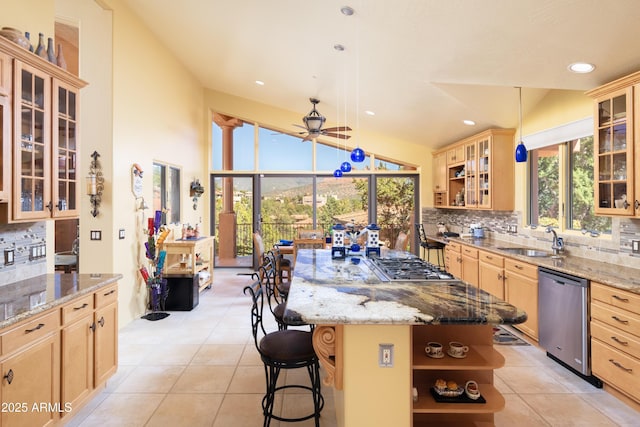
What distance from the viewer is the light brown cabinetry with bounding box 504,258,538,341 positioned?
3.60 m

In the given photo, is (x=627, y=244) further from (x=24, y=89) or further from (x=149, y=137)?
(x=149, y=137)

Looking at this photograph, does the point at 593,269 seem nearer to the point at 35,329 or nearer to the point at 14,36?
the point at 35,329

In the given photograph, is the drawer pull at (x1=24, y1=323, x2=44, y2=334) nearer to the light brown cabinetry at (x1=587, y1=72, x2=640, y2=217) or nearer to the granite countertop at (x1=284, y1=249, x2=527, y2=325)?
the granite countertop at (x1=284, y1=249, x2=527, y2=325)

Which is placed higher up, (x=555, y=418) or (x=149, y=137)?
(x=149, y=137)

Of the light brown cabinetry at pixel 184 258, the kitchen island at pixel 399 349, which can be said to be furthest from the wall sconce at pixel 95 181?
the kitchen island at pixel 399 349

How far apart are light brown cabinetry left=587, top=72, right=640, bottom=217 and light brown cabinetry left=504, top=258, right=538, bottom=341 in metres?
0.84

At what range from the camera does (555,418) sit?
8.21 ft

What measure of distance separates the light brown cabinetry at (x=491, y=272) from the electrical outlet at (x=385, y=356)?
288cm

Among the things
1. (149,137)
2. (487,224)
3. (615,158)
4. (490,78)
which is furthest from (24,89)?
(487,224)

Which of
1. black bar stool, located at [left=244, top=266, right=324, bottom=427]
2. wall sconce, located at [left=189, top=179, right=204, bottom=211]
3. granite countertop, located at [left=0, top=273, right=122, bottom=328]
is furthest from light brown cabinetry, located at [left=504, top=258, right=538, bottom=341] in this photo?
wall sconce, located at [left=189, top=179, right=204, bottom=211]

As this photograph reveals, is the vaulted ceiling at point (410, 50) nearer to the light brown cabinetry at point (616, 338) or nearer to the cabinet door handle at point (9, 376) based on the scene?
the light brown cabinetry at point (616, 338)

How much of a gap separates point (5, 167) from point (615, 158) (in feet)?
14.3

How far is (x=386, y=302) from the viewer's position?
200 cm

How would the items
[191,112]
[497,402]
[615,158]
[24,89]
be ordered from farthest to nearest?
[191,112] → [615,158] → [24,89] → [497,402]
